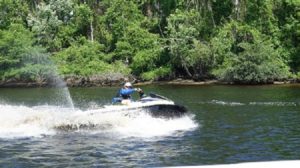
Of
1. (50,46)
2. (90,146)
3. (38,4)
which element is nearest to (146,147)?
(90,146)

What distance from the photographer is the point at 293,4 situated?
70750 millimetres

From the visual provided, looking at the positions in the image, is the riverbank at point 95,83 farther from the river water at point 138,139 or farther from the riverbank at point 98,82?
the river water at point 138,139

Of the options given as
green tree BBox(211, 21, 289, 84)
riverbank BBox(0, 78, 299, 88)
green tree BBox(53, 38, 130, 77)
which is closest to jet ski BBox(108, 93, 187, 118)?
green tree BBox(211, 21, 289, 84)

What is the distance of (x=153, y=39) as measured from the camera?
254 ft

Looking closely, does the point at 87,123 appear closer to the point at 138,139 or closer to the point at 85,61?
the point at 138,139

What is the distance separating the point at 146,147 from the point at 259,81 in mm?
44115

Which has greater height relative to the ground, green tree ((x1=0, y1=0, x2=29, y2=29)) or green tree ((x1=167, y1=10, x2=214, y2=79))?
green tree ((x1=0, y1=0, x2=29, y2=29))

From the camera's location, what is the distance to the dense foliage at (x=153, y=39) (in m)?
67.7

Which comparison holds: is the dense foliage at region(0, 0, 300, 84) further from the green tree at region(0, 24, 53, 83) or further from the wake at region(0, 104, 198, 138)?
the wake at region(0, 104, 198, 138)

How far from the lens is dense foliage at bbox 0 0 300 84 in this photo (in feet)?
222

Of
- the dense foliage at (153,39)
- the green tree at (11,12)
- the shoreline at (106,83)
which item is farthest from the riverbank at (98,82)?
the green tree at (11,12)

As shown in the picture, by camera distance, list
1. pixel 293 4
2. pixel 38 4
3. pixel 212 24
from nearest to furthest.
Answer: pixel 293 4 < pixel 212 24 < pixel 38 4

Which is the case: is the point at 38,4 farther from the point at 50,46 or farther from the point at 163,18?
the point at 163,18

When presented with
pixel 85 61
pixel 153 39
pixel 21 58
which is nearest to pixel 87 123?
pixel 85 61
